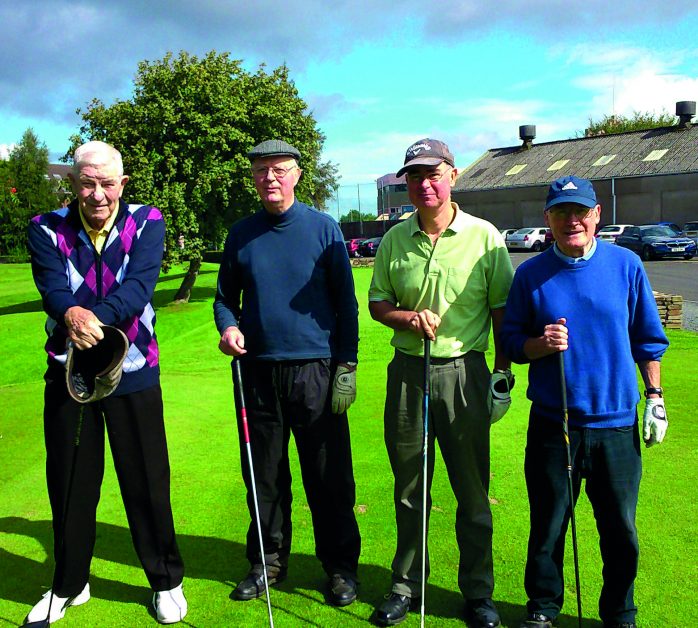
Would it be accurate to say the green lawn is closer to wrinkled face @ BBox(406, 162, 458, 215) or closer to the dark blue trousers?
the dark blue trousers

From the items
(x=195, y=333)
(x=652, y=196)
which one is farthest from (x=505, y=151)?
(x=195, y=333)

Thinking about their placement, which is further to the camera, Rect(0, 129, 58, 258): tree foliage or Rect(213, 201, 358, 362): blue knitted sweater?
Rect(0, 129, 58, 258): tree foliage

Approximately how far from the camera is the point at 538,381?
306 centimetres

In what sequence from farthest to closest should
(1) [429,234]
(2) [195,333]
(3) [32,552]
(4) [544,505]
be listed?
(2) [195,333] < (3) [32,552] < (1) [429,234] < (4) [544,505]

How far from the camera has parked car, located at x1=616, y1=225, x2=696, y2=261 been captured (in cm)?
2742

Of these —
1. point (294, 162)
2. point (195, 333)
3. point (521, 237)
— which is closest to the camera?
point (294, 162)

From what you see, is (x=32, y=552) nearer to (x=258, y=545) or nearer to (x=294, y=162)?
(x=258, y=545)

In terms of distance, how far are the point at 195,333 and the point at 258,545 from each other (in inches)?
379

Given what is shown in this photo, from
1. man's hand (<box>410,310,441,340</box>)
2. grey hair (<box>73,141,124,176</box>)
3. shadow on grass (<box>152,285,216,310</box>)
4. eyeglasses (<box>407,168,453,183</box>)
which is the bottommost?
shadow on grass (<box>152,285,216,310</box>)

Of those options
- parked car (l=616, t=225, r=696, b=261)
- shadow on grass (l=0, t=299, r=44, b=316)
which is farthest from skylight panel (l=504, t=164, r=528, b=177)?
shadow on grass (l=0, t=299, r=44, b=316)

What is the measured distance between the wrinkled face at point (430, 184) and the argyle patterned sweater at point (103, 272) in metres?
1.21

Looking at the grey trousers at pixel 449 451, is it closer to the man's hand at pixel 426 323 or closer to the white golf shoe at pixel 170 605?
the man's hand at pixel 426 323

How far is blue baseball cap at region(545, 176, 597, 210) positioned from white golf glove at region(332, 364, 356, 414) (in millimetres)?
1185

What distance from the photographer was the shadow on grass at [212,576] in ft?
10.8
